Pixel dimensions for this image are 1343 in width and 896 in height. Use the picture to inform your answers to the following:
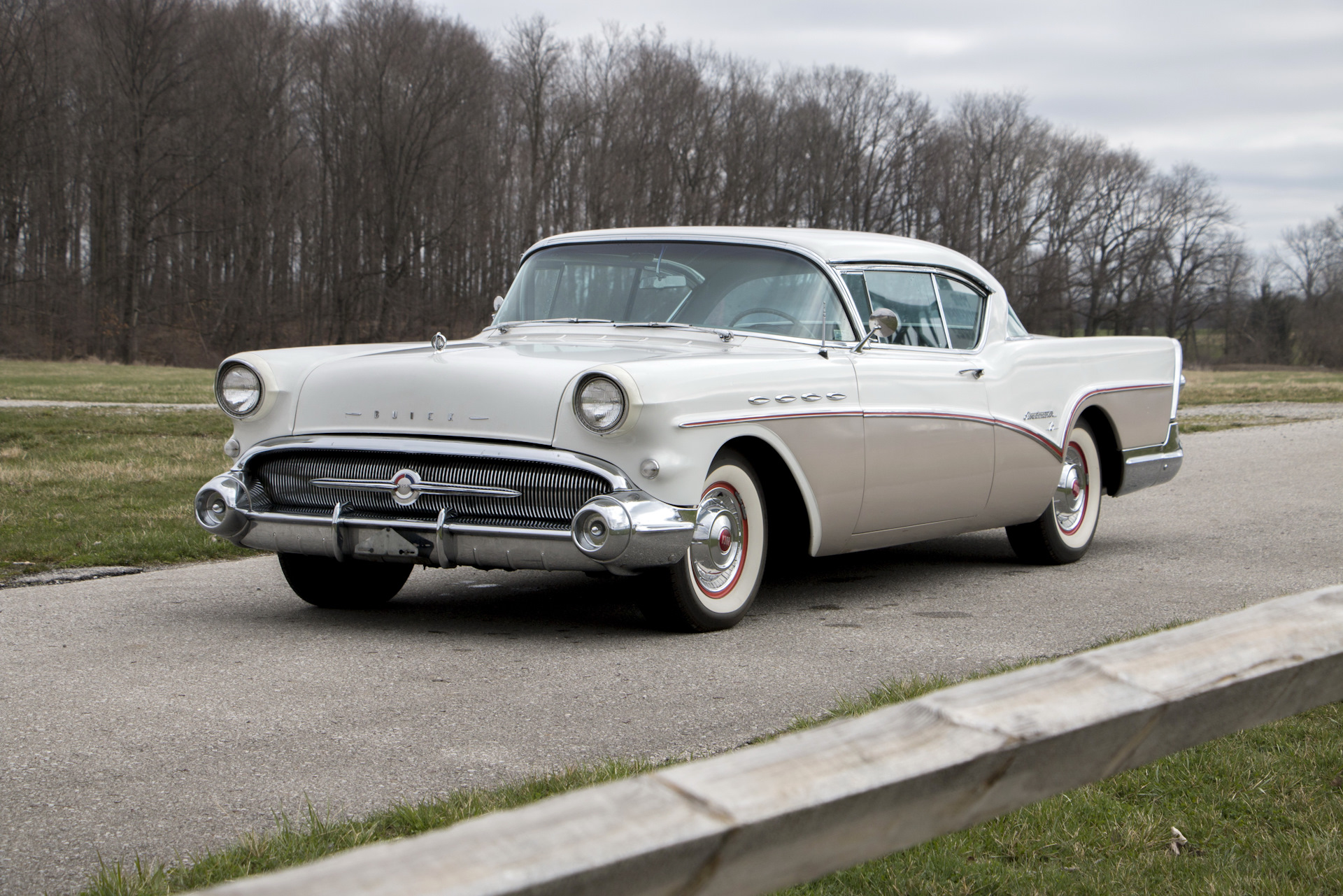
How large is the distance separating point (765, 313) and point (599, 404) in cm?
146

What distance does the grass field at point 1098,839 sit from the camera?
106 inches

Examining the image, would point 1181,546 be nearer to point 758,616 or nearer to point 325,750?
point 758,616

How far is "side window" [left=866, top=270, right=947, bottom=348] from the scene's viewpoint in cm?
643

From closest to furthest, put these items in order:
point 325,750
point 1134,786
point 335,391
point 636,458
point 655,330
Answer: point 1134,786 < point 325,750 < point 636,458 < point 335,391 < point 655,330

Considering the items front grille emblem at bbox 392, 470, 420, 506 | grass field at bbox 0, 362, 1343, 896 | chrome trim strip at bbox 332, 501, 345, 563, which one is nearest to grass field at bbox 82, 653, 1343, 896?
grass field at bbox 0, 362, 1343, 896

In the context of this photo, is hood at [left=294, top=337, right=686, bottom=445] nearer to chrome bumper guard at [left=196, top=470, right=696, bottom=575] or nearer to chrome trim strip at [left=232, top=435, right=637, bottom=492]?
chrome trim strip at [left=232, top=435, right=637, bottom=492]

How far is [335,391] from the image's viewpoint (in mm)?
5340

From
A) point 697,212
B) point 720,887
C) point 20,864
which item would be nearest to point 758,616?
point 20,864

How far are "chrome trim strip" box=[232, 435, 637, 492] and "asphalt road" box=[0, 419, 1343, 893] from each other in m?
0.66

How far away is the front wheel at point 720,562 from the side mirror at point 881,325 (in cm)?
100

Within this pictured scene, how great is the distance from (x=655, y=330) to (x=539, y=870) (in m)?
4.97

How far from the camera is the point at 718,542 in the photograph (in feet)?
17.0

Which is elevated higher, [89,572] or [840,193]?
[840,193]

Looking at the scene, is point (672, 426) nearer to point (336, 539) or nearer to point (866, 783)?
point (336, 539)
